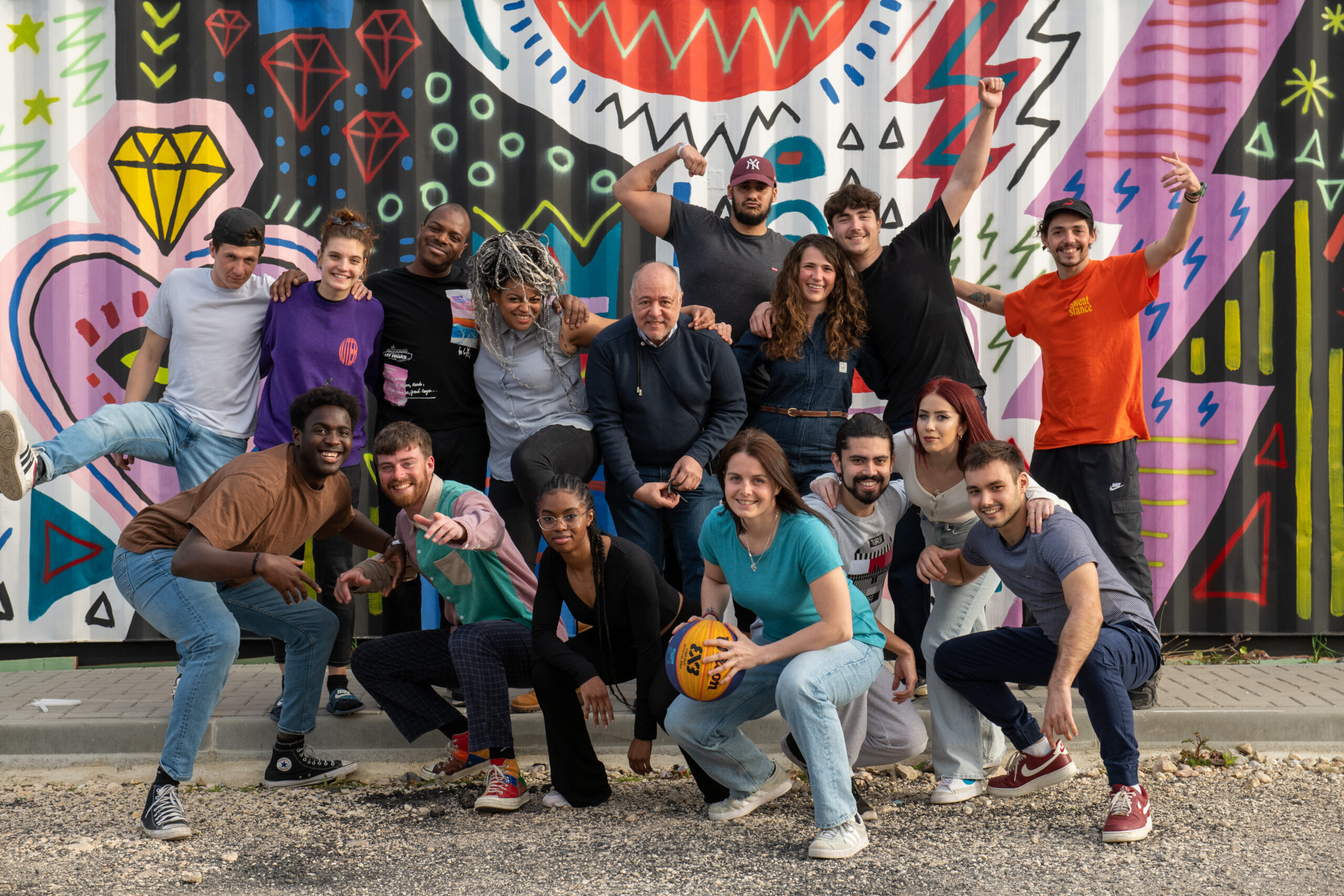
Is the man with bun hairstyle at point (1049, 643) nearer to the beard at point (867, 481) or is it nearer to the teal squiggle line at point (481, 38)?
the beard at point (867, 481)

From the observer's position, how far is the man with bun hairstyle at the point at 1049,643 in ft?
10.9

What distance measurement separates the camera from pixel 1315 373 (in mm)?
5500

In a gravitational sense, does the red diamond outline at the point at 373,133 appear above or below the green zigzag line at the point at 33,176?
above

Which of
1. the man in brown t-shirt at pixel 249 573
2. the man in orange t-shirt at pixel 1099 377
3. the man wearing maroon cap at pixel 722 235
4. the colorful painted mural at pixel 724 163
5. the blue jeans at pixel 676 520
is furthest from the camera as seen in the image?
the colorful painted mural at pixel 724 163

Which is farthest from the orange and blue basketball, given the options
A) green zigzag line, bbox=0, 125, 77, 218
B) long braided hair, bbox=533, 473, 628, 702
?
green zigzag line, bbox=0, 125, 77, 218

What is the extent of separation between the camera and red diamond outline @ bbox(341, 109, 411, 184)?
562 cm

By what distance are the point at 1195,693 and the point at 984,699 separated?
1.61 metres

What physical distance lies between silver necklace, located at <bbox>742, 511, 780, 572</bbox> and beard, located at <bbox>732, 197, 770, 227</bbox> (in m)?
1.81

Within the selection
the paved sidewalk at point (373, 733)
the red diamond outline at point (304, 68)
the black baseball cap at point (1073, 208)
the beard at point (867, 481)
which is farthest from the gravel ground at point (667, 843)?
the red diamond outline at point (304, 68)

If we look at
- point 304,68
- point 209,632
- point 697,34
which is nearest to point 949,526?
point 209,632

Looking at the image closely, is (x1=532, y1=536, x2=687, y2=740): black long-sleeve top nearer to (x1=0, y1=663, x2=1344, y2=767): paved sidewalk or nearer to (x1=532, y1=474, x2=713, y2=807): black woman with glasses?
(x1=532, y1=474, x2=713, y2=807): black woman with glasses

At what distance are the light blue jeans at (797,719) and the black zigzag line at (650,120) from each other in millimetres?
3242

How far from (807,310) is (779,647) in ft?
5.36

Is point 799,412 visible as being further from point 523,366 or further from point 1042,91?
point 1042,91
